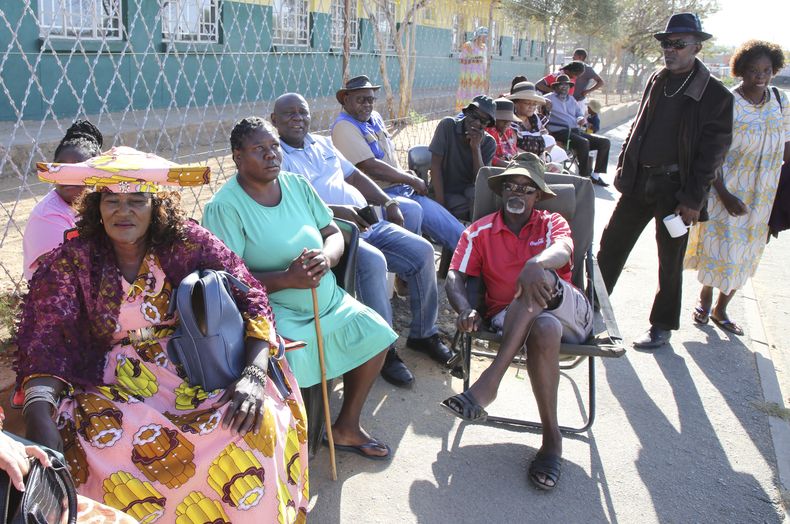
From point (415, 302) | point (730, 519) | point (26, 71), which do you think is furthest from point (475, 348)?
point (26, 71)

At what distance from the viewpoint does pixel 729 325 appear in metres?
4.89

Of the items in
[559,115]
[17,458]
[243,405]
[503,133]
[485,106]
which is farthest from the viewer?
[559,115]

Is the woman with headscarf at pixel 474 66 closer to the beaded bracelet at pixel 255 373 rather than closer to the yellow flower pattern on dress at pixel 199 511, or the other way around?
the beaded bracelet at pixel 255 373

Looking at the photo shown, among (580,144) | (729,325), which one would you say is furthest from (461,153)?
(580,144)

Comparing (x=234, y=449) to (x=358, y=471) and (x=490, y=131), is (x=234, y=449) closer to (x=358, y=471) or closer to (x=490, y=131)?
(x=358, y=471)

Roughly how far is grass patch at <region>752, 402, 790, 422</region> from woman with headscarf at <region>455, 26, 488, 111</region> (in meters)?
7.41

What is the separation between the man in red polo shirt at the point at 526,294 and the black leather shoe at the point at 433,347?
2.24 feet

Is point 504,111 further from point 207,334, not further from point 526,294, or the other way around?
point 207,334

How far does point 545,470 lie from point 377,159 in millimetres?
2638

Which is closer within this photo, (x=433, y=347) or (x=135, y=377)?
(x=135, y=377)

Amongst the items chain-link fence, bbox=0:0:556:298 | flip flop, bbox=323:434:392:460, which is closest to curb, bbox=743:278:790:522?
flip flop, bbox=323:434:392:460

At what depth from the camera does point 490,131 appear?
568cm

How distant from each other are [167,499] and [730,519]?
232 cm

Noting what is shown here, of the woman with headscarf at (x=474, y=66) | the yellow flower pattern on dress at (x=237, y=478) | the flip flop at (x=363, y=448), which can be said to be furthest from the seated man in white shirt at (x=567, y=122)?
the yellow flower pattern on dress at (x=237, y=478)
